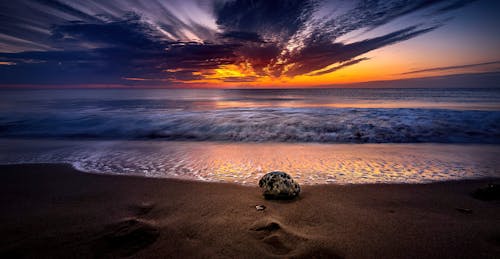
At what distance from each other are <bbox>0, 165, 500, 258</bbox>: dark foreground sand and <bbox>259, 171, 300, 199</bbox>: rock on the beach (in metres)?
0.15

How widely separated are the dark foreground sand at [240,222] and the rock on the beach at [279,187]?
0.50 feet

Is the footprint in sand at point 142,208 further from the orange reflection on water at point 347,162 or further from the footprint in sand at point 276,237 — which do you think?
the footprint in sand at point 276,237

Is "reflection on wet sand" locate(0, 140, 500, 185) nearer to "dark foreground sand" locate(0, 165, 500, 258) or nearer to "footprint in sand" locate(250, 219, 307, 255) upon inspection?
"dark foreground sand" locate(0, 165, 500, 258)

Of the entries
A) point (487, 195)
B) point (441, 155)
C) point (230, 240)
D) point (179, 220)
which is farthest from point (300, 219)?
point (441, 155)

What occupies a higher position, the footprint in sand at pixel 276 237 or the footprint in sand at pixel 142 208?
the footprint in sand at pixel 142 208

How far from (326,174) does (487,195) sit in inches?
90.6

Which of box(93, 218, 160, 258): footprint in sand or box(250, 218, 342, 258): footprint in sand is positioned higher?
box(93, 218, 160, 258): footprint in sand

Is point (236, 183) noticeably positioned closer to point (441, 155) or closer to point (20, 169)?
point (20, 169)

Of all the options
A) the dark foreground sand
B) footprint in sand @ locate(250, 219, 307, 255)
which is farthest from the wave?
footprint in sand @ locate(250, 219, 307, 255)

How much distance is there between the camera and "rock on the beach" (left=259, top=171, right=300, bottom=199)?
3346 millimetres

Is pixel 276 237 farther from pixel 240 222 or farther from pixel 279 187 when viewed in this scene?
pixel 279 187

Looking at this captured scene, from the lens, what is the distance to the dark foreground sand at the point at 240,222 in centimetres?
222

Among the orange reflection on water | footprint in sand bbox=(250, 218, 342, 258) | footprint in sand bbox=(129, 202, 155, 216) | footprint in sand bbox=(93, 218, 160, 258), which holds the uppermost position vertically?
footprint in sand bbox=(93, 218, 160, 258)

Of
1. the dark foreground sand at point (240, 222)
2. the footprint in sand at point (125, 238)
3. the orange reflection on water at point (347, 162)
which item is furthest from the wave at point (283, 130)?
the footprint in sand at point (125, 238)
